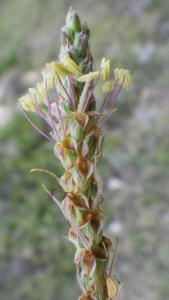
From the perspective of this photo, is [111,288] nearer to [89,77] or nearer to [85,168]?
[85,168]

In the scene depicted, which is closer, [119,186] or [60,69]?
[60,69]

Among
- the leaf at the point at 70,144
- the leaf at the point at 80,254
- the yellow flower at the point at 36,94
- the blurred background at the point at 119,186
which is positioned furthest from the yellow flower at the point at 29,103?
the blurred background at the point at 119,186

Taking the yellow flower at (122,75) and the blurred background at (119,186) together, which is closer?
the yellow flower at (122,75)

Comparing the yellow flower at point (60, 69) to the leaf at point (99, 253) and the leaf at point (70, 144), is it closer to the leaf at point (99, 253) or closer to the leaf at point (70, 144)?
the leaf at point (70, 144)

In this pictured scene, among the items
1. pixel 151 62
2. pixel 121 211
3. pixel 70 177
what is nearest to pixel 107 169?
pixel 121 211

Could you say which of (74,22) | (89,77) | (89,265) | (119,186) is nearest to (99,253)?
(89,265)

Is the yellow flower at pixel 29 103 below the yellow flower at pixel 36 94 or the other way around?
below
